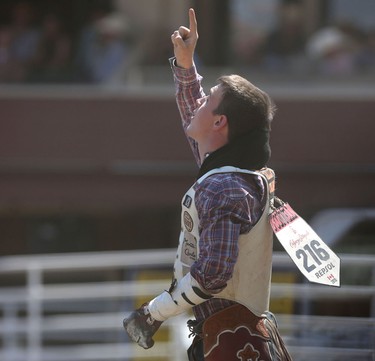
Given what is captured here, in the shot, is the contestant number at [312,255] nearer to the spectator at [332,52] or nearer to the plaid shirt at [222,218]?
the plaid shirt at [222,218]

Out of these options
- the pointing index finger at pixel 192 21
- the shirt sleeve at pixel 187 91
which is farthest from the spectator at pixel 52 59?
the pointing index finger at pixel 192 21

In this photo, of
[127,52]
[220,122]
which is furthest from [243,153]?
[127,52]

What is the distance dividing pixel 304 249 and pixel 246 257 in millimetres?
211

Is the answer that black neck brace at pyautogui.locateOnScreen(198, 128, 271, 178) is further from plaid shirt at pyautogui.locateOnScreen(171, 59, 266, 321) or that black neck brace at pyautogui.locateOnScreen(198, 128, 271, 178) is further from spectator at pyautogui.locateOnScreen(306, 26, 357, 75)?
spectator at pyautogui.locateOnScreen(306, 26, 357, 75)

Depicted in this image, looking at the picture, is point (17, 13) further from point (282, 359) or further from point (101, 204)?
point (282, 359)

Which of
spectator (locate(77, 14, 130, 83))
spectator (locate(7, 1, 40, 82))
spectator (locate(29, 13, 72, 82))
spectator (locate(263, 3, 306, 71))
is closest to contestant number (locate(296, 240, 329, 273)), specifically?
spectator (locate(263, 3, 306, 71))

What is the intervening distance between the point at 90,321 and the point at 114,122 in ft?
6.52

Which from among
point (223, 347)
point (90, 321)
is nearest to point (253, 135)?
point (223, 347)

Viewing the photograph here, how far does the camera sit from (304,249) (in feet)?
10.6

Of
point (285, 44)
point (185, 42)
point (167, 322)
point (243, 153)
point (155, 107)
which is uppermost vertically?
point (285, 44)

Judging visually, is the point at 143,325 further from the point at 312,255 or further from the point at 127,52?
the point at 127,52

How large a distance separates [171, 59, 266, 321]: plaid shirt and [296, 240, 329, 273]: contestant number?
211 millimetres

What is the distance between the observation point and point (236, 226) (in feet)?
9.75

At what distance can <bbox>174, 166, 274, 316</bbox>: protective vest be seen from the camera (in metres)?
3.09
